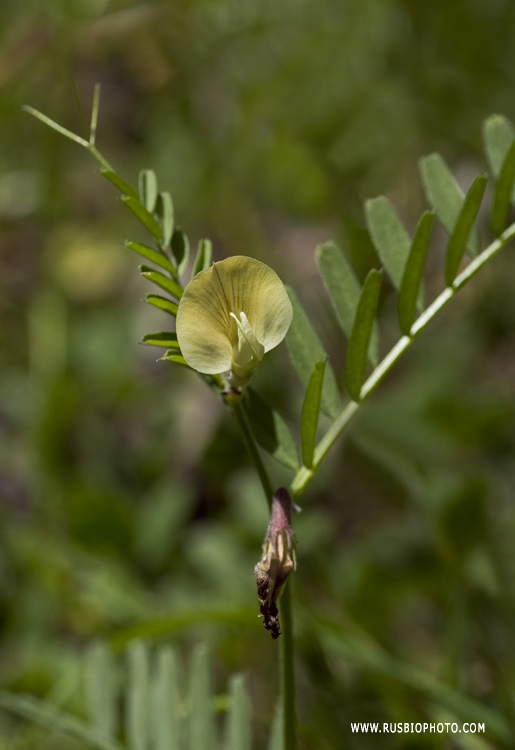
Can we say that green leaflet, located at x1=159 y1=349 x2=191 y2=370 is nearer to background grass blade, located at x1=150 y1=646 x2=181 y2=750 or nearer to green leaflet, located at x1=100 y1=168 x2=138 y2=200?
green leaflet, located at x1=100 y1=168 x2=138 y2=200

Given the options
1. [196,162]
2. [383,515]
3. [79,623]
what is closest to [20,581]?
[79,623]

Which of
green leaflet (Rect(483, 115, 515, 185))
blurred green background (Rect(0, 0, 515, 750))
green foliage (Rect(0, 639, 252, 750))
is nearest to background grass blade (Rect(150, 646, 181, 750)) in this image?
green foliage (Rect(0, 639, 252, 750))

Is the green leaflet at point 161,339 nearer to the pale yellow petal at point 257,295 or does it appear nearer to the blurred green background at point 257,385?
the pale yellow petal at point 257,295

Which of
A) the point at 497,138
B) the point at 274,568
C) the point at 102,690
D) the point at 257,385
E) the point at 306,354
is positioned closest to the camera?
the point at 274,568

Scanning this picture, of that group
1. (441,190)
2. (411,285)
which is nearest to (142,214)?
(411,285)

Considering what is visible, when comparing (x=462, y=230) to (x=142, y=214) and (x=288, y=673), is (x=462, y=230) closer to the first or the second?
(x=142, y=214)

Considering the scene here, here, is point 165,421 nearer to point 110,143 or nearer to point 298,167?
point 298,167
